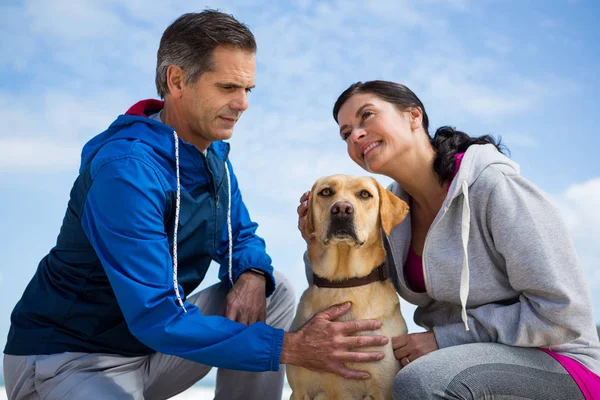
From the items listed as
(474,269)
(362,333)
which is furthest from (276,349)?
(474,269)

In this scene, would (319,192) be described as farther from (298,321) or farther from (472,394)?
(472,394)


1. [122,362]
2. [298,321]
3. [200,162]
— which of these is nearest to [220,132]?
[200,162]

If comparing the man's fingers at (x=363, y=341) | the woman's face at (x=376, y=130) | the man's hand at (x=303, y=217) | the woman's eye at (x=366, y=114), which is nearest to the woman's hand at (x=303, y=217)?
the man's hand at (x=303, y=217)

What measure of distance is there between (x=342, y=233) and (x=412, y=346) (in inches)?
25.5

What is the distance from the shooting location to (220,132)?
3.31 m

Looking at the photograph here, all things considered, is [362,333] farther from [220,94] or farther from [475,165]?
[220,94]

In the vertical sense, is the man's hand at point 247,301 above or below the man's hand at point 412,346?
above

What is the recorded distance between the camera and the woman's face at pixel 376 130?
10.5 feet

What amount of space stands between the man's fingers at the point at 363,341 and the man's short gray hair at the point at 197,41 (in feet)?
5.13

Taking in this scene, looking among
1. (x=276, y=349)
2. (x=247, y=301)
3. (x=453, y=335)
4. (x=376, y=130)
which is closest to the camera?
(x=276, y=349)

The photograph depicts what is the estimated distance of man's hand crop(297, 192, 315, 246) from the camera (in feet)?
11.0

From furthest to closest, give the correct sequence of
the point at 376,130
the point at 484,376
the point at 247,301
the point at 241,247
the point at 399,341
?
the point at 241,247 → the point at 247,301 → the point at 376,130 → the point at 399,341 → the point at 484,376

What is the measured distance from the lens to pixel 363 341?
288cm

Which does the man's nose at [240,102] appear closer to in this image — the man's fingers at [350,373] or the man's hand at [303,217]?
the man's hand at [303,217]
